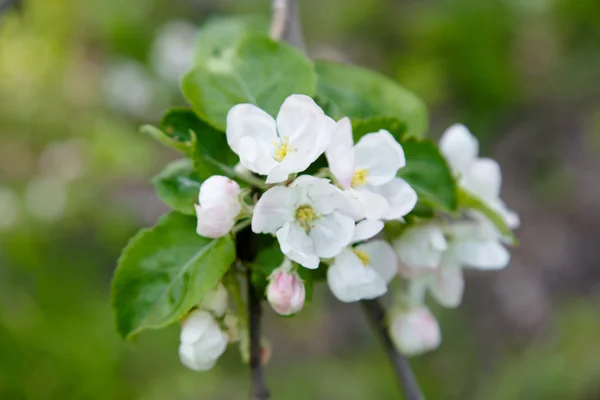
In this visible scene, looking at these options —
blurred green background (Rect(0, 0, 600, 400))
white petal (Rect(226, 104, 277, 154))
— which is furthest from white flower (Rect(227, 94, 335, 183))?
blurred green background (Rect(0, 0, 600, 400))

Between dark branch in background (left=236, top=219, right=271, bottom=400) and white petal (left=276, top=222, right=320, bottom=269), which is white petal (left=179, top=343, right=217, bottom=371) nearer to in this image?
dark branch in background (left=236, top=219, right=271, bottom=400)

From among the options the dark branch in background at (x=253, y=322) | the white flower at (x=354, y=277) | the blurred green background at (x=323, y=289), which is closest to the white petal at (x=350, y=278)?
the white flower at (x=354, y=277)

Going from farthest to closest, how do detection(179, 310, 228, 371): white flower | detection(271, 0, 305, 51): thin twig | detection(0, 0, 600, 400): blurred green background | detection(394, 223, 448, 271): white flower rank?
1. detection(0, 0, 600, 400): blurred green background
2. detection(271, 0, 305, 51): thin twig
3. detection(394, 223, 448, 271): white flower
4. detection(179, 310, 228, 371): white flower

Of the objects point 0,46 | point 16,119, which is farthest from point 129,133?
point 0,46

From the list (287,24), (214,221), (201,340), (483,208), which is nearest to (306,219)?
(214,221)

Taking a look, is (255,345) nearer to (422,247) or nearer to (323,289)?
(422,247)

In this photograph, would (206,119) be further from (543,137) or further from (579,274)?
(543,137)
